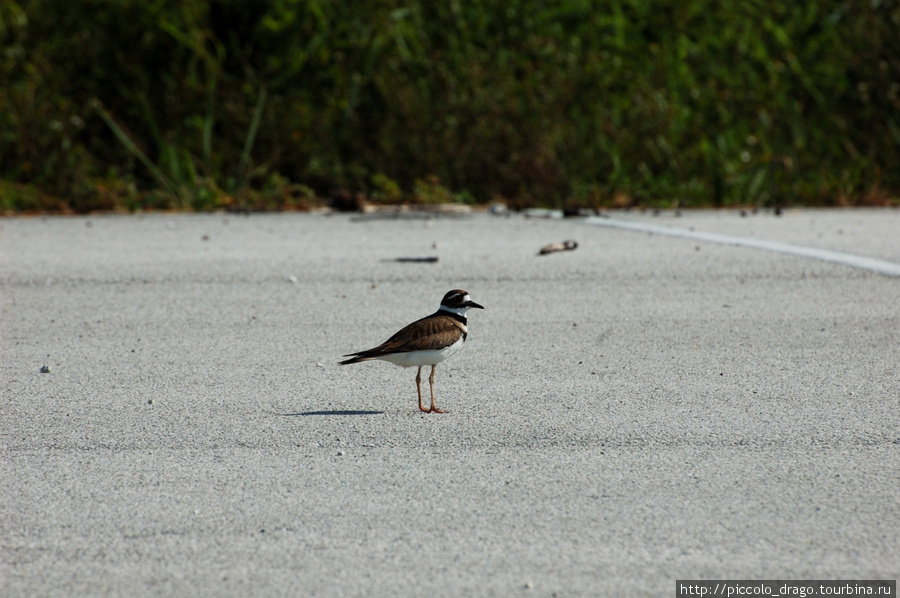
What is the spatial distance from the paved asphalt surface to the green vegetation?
18.4 ft

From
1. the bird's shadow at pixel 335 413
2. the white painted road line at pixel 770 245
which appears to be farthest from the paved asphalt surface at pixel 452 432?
the white painted road line at pixel 770 245

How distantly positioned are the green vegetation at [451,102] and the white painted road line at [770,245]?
2184 millimetres

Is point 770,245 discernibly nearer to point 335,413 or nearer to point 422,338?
point 422,338

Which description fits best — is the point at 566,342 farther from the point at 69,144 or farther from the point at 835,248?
the point at 69,144

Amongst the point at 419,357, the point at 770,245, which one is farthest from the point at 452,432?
the point at 770,245

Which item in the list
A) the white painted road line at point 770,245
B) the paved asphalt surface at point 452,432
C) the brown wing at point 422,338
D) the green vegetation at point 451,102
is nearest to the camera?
the paved asphalt surface at point 452,432

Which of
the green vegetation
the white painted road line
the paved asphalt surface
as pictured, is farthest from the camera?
the green vegetation

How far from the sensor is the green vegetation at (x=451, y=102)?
14.7m

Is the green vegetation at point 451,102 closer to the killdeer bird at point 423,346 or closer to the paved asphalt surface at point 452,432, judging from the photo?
the paved asphalt surface at point 452,432

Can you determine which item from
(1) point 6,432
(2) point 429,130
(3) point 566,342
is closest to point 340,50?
(2) point 429,130

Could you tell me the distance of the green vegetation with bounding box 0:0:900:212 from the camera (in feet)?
48.4

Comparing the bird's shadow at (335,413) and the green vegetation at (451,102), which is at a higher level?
the bird's shadow at (335,413)

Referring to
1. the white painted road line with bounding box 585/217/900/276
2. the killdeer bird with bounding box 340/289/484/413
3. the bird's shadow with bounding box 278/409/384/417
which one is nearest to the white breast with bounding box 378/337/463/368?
the killdeer bird with bounding box 340/289/484/413

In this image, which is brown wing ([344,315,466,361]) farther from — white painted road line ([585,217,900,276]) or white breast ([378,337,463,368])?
white painted road line ([585,217,900,276])
